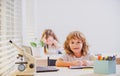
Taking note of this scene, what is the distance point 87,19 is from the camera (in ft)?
16.7

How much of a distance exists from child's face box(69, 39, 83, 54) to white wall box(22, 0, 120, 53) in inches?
83.5

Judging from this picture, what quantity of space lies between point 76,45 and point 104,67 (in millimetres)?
1062

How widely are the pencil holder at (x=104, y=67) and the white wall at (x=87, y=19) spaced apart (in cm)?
317

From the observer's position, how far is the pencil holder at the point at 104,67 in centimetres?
158

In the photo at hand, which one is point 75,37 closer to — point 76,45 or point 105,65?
point 76,45

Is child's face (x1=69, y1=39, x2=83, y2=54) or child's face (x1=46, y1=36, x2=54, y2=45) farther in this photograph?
child's face (x1=46, y1=36, x2=54, y2=45)

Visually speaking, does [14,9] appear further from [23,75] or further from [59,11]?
[59,11]

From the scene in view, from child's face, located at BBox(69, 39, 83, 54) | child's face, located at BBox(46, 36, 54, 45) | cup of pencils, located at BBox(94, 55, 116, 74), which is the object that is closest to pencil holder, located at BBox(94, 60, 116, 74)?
cup of pencils, located at BBox(94, 55, 116, 74)

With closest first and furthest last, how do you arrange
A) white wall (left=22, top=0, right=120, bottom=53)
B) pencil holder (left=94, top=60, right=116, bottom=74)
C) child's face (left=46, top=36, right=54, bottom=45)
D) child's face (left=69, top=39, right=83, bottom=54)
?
pencil holder (left=94, top=60, right=116, bottom=74)
child's face (left=69, top=39, right=83, bottom=54)
child's face (left=46, top=36, right=54, bottom=45)
white wall (left=22, top=0, right=120, bottom=53)

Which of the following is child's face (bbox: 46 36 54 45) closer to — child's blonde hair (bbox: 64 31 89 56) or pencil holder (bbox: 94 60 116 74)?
child's blonde hair (bbox: 64 31 89 56)

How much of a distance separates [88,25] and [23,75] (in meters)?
3.64

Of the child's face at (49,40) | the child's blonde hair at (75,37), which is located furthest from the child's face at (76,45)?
the child's face at (49,40)

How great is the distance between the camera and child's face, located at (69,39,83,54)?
2637 millimetres

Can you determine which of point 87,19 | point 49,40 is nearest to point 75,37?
point 49,40
